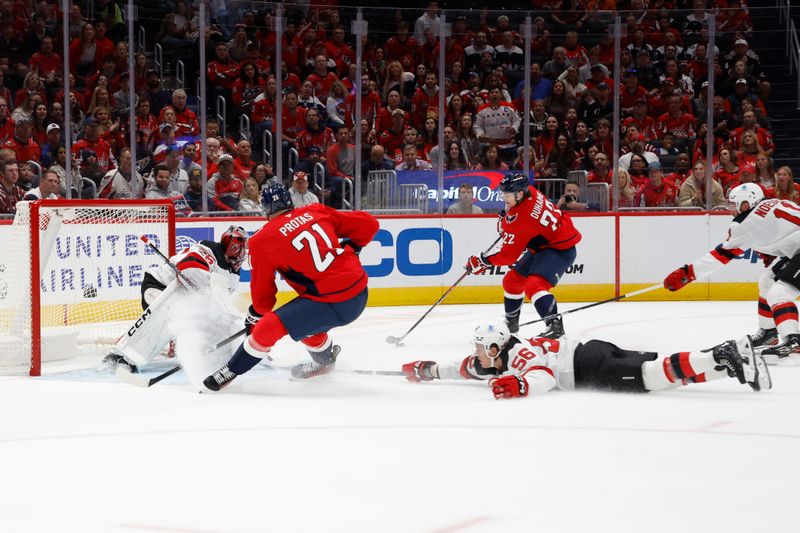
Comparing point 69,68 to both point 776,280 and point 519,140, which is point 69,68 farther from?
point 776,280

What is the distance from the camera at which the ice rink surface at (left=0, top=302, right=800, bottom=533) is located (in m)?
2.93

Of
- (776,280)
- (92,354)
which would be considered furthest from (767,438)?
(92,354)

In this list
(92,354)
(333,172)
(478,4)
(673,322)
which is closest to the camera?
(92,354)

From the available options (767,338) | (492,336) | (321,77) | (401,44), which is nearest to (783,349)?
(767,338)

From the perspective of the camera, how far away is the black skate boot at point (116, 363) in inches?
226

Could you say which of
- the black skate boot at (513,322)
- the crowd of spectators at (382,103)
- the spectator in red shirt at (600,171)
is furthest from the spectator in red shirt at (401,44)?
the black skate boot at (513,322)

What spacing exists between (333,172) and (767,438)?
597cm

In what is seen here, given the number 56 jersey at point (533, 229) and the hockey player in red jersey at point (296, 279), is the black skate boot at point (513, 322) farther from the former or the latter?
the hockey player in red jersey at point (296, 279)

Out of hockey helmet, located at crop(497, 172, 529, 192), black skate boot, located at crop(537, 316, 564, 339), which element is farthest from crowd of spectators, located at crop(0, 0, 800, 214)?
black skate boot, located at crop(537, 316, 564, 339)

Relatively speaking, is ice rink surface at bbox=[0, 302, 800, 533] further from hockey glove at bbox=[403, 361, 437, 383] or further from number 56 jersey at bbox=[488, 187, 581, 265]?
number 56 jersey at bbox=[488, 187, 581, 265]

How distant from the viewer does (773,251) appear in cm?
606

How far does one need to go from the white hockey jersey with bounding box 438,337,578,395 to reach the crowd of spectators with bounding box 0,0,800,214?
176 inches

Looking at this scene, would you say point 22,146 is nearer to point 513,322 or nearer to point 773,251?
point 513,322

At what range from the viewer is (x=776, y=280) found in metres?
6.14
